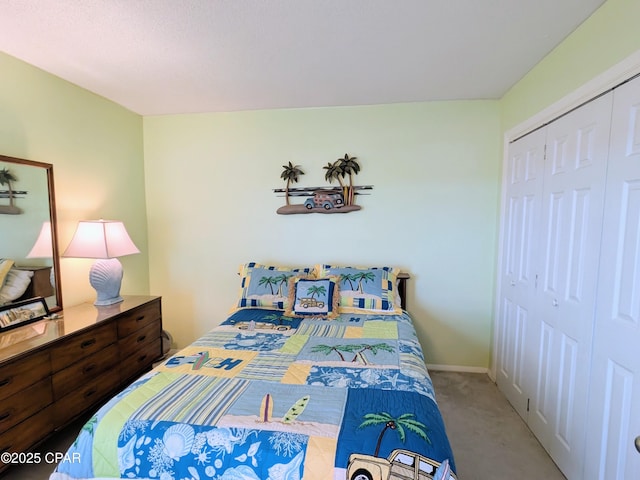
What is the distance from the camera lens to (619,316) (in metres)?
1.41

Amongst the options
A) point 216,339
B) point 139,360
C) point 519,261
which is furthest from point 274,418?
point 519,261

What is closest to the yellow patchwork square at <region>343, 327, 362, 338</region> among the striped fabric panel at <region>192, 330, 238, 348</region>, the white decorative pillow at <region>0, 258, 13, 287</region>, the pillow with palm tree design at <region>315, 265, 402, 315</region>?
the pillow with palm tree design at <region>315, 265, 402, 315</region>

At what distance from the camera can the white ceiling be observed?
1.57m

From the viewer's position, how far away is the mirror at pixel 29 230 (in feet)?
6.56

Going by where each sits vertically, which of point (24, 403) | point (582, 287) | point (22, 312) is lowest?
point (24, 403)

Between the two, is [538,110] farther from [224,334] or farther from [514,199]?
[224,334]

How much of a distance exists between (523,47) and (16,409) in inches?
136

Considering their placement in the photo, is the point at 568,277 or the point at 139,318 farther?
the point at 139,318

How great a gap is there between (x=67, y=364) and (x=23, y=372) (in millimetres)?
269

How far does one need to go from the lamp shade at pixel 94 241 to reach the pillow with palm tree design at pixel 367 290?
5.43ft

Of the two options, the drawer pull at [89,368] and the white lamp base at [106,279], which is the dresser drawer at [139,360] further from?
the white lamp base at [106,279]

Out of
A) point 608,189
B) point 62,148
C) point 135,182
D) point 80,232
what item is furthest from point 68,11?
point 608,189

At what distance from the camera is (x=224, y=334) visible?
7.01 ft

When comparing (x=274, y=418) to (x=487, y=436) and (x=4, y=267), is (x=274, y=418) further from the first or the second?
(x=4, y=267)
